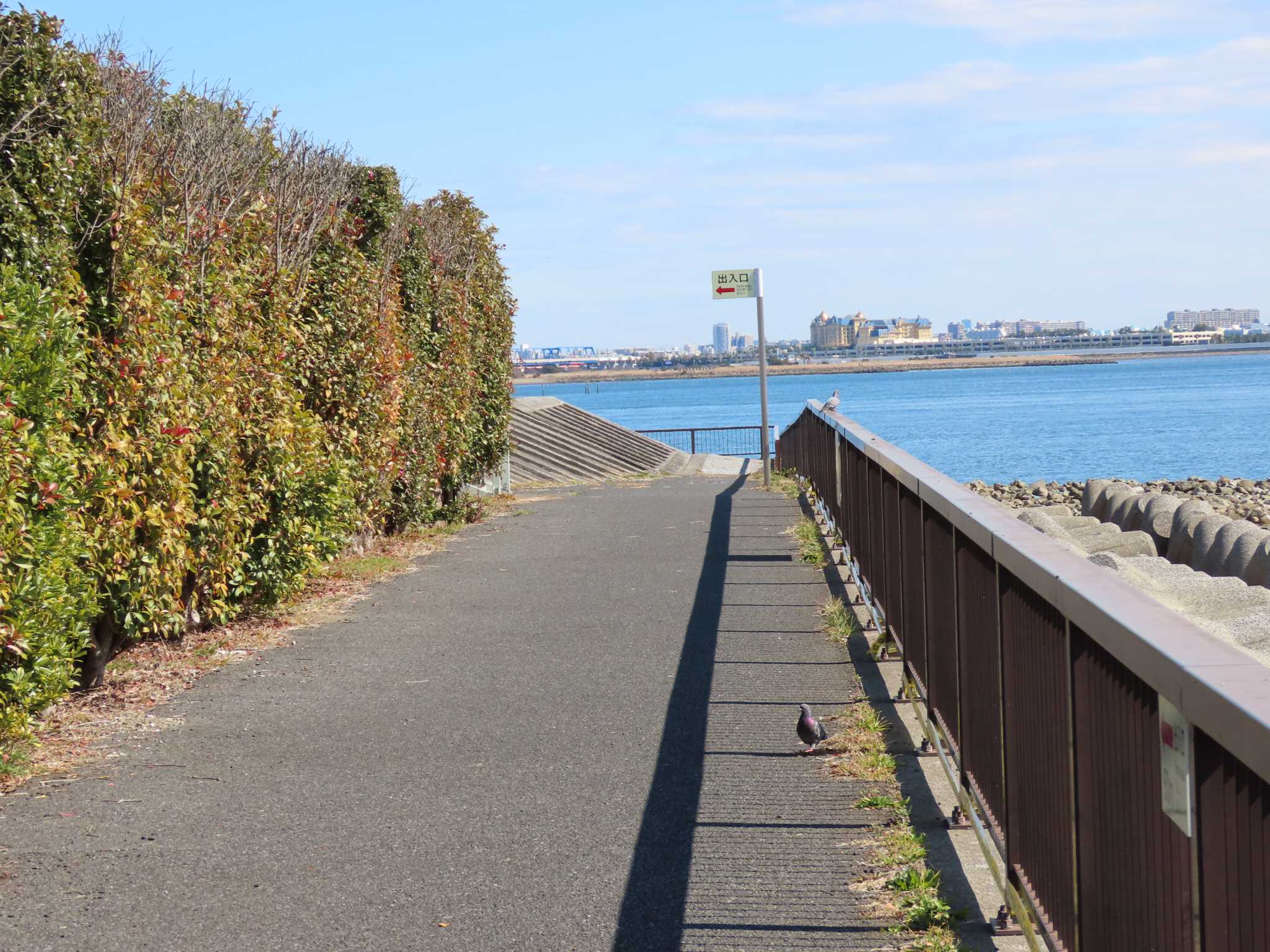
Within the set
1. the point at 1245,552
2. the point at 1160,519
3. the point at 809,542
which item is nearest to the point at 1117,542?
the point at 1245,552

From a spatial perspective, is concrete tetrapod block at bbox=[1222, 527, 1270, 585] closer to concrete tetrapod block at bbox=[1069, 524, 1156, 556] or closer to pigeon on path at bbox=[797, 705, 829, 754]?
concrete tetrapod block at bbox=[1069, 524, 1156, 556]

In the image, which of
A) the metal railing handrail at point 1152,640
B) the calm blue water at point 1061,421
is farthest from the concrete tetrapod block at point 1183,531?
the calm blue water at point 1061,421

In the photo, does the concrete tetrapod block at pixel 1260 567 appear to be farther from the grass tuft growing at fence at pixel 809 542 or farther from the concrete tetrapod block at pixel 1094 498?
the concrete tetrapod block at pixel 1094 498

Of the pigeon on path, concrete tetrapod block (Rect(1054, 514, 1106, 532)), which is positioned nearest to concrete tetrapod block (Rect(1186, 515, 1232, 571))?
concrete tetrapod block (Rect(1054, 514, 1106, 532))

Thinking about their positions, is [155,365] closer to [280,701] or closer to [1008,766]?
[280,701]

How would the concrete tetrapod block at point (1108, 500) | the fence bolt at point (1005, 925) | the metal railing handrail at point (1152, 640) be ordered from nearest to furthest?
the metal railing handrail at point (1152, 640) → the fence bolt at point (1005, 925) → the concrete tetrapod block at point (1108, 500)

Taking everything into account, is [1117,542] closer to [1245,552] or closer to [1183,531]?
[1245,552]

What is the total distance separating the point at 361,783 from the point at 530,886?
1.60m

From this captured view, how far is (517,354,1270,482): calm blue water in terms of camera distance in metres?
47.9

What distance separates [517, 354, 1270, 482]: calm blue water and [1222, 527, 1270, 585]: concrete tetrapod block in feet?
94.3

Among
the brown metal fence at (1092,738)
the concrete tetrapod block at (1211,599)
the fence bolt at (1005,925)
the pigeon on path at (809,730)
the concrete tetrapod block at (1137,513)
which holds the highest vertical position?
the brown metal fence at (1092,738)

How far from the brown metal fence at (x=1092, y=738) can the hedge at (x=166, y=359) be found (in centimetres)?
414

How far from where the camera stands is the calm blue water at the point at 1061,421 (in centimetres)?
4791

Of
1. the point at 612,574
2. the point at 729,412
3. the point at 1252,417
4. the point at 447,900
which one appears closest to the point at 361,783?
the point at 447,900
